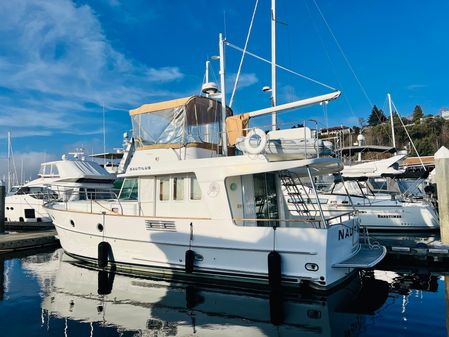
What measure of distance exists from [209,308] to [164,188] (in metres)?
3.76

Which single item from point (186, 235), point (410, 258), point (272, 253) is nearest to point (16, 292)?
point (186, 235)

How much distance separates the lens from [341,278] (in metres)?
8.73

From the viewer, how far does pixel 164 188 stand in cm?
1028

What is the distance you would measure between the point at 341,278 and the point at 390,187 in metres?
16.1

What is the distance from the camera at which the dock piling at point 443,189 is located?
Result: 494 inches

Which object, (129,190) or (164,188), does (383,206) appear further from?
(129,190)

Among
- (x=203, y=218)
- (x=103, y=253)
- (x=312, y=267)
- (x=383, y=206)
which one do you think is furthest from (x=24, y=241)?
(x=383, y=206)

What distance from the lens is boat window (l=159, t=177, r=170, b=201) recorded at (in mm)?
10203

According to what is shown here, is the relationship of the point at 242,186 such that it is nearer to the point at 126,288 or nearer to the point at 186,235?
the point at 186,235

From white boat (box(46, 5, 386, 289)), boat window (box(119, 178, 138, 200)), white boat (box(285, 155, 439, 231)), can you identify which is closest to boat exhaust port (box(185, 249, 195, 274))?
white boat (box(46, 5, 386, 289))

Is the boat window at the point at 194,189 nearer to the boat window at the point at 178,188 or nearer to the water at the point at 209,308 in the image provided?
the boat window at the point at 178,188

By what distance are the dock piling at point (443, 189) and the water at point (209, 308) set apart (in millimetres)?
2779

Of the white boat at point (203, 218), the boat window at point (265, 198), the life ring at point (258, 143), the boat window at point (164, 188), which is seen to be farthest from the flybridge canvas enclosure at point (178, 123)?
the life ring at point (258, 143)

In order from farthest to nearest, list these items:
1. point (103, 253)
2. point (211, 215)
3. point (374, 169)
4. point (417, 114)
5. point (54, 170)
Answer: point (417, 114) → point (54, 170) → point (374, 169) → point (103, 253) → point (211, 215)
